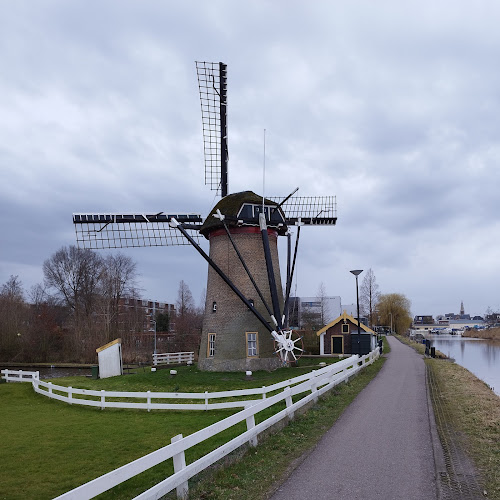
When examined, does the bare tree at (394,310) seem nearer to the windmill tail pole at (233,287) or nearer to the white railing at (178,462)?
the windmill tail pole at (233,287)

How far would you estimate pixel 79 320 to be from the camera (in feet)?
194

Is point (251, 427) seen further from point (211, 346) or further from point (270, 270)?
point (211, 346)

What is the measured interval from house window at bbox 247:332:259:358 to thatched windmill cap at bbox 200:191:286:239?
20.4 ft

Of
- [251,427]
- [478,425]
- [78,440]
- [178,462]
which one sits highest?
[178,462]

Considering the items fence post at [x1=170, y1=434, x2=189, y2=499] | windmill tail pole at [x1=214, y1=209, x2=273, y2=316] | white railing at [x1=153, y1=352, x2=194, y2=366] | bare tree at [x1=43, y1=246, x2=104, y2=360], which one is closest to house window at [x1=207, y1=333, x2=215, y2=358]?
windmill tail pole at [x1=214, y1=209, x2=273, y2=316]

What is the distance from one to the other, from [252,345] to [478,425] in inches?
647

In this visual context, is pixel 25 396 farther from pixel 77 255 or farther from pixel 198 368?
pixel 77 255

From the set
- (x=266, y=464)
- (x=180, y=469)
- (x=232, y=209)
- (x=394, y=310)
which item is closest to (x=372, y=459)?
(x=266, y=464)

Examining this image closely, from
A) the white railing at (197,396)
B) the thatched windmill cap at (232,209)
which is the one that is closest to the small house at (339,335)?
the thatched windmill cap at (232,209)

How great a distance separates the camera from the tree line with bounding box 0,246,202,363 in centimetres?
5712

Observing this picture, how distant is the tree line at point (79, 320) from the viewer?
57.1 metres

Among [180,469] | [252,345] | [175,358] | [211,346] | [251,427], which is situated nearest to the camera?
[180,469]

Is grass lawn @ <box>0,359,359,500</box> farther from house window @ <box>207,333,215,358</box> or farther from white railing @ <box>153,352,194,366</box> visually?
white railing @ <box>153,352,194,366</box>

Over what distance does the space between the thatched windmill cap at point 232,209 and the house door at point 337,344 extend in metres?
14.7
